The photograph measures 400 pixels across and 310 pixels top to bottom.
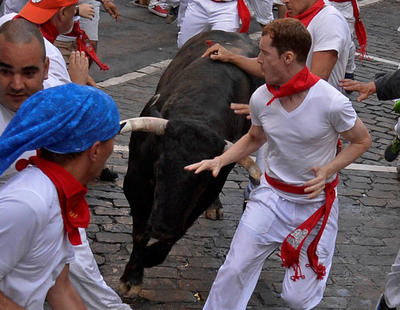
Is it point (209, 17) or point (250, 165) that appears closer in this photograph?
point (250, 165)

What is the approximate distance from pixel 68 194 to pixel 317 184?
2.13m

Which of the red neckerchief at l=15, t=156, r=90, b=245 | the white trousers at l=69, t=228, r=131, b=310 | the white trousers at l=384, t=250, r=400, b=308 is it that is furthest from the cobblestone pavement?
the red neckerchief at l=15, t=156, r=90, b=245

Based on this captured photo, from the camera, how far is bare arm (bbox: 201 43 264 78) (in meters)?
7.13

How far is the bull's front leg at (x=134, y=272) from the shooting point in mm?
6285

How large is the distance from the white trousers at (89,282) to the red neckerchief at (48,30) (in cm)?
157

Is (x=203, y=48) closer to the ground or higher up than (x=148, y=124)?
closer to the ground

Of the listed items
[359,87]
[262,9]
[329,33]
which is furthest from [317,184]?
[262,9]

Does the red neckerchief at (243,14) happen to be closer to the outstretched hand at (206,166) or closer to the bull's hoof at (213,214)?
the bull's hoof at (213,214)

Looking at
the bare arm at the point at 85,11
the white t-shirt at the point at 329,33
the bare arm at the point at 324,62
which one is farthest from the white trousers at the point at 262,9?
the bare arm at the point at 324,62

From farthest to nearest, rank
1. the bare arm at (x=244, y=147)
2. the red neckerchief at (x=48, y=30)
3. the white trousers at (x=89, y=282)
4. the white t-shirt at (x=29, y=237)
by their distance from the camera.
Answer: the red neckerchief at (x=48, y=30), the bare arm at (x=244, y=147), the white trousers at (x=89, y=282), the white t-shirt at (x=29, y=237)

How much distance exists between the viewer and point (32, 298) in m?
3.32

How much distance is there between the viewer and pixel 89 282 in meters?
4.76

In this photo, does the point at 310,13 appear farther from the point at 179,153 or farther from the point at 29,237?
the point at 29,237

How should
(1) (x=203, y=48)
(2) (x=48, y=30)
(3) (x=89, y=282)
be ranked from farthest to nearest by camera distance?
1. (1) (x=203, y=48)
2. (2) (x=48, y=30)
3. (3) (x=89, y=282)
